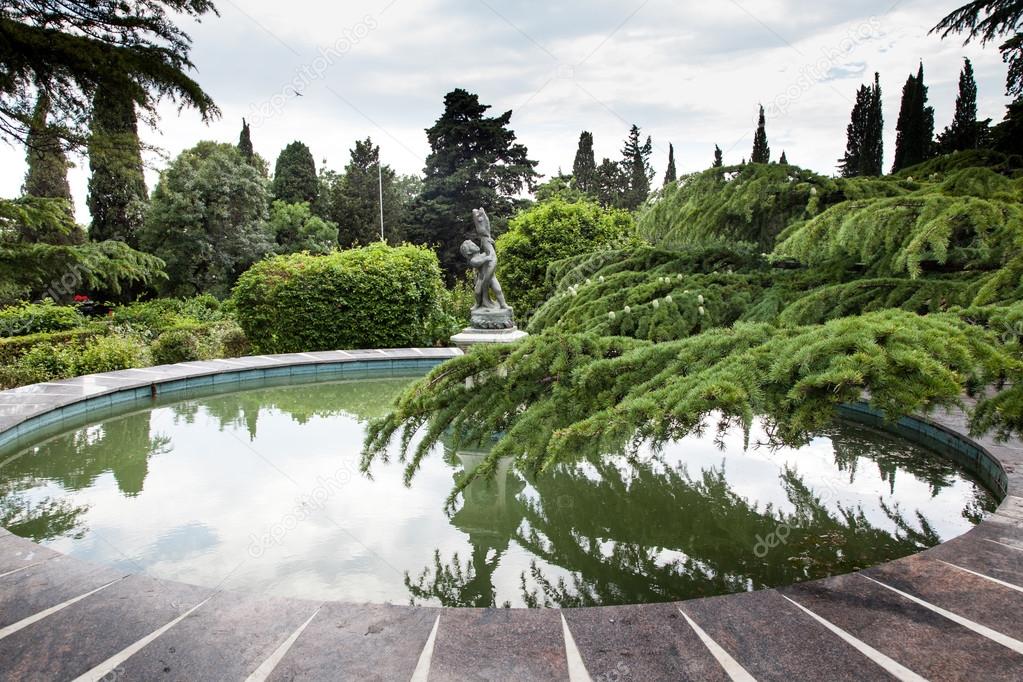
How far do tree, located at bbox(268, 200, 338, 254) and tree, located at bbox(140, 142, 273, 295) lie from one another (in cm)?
264

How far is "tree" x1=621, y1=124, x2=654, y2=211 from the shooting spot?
30094mm

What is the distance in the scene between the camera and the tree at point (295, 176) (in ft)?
92.0

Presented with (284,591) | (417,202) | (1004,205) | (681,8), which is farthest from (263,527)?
(417,202)

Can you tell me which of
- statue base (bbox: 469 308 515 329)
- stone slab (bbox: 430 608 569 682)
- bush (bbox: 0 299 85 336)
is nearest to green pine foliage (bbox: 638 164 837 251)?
stone slab (bbox: 430 608 569 682)

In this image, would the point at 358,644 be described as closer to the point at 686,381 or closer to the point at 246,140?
the point at 686,381

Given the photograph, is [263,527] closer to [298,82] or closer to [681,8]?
[681,8]

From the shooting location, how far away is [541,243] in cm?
1488

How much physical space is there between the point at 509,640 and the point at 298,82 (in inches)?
363

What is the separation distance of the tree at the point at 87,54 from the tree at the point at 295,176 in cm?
2532

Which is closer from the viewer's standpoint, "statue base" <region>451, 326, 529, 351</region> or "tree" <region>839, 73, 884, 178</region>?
"statue base" <region>451, 326, 529, 351</region>

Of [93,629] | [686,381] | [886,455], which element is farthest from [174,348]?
[686,381]

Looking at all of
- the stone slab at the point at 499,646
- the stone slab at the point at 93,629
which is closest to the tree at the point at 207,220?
the stone slab at the point at 93,629

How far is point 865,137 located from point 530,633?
2222 centimetres

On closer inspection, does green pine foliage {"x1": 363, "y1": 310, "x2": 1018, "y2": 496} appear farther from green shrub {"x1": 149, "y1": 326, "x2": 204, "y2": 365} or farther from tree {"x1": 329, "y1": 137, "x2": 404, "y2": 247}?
tree {"x1": 329, "y1": 137, "x2": 404, "y2": 247}
